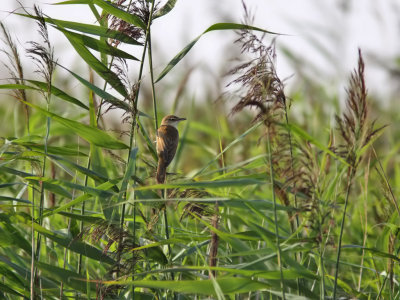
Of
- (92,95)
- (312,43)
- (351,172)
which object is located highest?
(312,43)

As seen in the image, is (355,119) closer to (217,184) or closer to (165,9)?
(217,184)

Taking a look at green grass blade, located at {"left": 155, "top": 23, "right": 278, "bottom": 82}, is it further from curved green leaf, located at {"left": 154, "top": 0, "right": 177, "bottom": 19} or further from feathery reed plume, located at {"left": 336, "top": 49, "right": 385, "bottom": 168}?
feathery reed plume, located at {"left": 336, "top": 49, "right": 385, "bottom": 168}

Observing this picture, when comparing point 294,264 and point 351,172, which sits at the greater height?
point 351,172

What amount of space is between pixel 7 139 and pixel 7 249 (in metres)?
0.60

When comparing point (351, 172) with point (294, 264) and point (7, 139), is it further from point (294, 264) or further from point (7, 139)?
point (7, 139)

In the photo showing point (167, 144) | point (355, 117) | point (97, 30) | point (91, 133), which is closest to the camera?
point (355, 117)

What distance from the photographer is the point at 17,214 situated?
2.32 m

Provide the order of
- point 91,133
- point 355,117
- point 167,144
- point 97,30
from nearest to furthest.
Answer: point 355,117
point 91,133
point 97,30
point 167,144

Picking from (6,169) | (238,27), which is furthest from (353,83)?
(6,169)

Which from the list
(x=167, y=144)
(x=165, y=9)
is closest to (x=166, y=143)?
(x=167, y=144)

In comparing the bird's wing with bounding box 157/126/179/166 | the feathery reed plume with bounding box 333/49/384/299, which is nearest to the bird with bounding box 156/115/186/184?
the bird's wing with bounding box 157/126/179/166

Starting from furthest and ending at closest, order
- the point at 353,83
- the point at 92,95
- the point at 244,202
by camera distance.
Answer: the point at 92,95 < the point at 244,202 < the point at 353,83

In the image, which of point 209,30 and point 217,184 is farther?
point 209,30

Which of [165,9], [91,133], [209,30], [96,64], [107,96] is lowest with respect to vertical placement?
[91,133]
